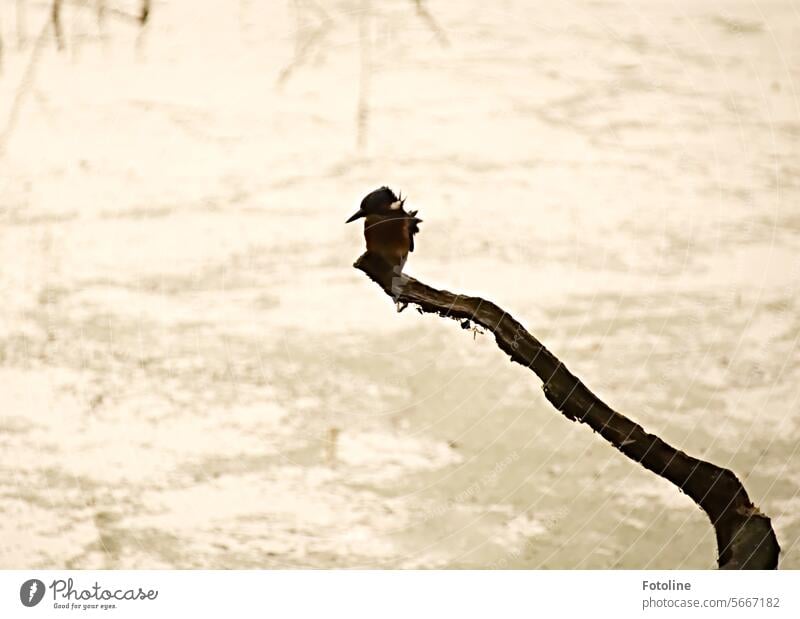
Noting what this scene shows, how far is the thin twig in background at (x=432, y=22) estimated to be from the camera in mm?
711

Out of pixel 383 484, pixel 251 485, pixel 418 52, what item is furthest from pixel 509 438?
pixel 418 52

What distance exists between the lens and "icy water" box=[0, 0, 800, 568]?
0.70 meters

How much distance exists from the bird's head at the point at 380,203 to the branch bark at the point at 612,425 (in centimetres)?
4

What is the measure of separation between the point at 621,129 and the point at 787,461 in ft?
0.98

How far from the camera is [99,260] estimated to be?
709 millimetres

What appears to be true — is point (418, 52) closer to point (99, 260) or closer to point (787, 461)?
point (99, 260)

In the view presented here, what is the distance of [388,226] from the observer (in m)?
0.71
